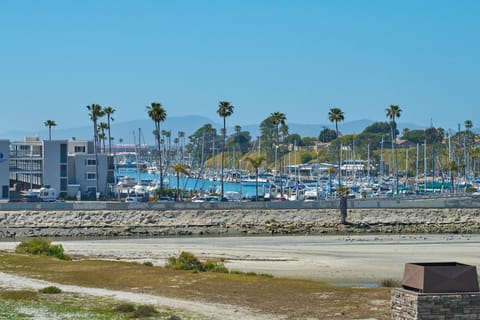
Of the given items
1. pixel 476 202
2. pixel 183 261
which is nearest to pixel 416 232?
pixel 476 202

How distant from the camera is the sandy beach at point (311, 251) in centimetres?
5834

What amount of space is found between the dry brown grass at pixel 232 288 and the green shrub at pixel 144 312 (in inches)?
158

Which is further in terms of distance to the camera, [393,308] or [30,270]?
[30,270]

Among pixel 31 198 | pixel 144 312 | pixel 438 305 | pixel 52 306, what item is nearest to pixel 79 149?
pixel 31 198

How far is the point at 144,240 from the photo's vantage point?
86938 millimetres

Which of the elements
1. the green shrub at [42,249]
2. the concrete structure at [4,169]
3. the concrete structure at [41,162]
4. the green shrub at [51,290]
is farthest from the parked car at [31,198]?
the green shrub at [51,290]

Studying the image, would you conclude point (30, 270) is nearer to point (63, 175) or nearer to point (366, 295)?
point (366, 295)

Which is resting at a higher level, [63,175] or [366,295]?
[63,175]

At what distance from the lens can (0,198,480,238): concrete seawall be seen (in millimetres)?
97812

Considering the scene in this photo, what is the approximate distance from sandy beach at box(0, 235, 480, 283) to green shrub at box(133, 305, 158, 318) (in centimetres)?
1834

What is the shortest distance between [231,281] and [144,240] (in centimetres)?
4181

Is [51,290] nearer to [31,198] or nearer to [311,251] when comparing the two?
[311,251]

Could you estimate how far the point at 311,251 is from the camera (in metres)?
72.8

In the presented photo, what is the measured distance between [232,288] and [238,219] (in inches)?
2371
